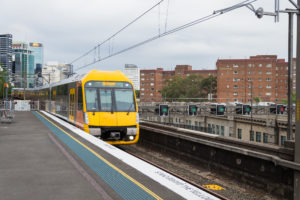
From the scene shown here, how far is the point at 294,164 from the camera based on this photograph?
7.93 m

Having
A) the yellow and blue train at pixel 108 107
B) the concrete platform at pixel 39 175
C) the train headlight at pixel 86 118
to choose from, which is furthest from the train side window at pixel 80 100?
the concrete platform at pixel 39 175

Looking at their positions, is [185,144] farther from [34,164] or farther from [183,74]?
[183,74]

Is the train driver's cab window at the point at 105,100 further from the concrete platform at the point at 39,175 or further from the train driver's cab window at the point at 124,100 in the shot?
the concrete platform at the point at 39,175

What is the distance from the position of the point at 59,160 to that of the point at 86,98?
5.73 meters

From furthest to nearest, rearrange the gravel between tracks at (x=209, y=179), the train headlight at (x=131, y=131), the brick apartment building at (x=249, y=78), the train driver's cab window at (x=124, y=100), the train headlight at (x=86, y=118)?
1. the brick apartment building at (x=249, y=78)
2. the train driver's cab window at (x=124, y=100)
3. the train headlight at (x=131, y=131)
4. the train headlight at (x=86, y=118)
5. the gravel between tracks at (x=209, y=179)

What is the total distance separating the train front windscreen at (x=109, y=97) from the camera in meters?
14.0

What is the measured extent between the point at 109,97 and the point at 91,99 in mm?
781

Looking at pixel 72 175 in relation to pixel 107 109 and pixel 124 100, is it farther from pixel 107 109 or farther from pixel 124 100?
pixel 124 100

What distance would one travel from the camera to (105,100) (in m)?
14.1

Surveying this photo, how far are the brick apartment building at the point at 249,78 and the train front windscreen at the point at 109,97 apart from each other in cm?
8621

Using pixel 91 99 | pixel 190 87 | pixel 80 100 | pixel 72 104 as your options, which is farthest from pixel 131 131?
pixel 190 87

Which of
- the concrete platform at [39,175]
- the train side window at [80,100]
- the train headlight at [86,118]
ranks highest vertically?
the train side window at [80,100]

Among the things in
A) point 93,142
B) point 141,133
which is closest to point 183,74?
point 141,133

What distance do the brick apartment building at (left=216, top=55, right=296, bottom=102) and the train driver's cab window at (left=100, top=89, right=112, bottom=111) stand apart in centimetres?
8659
